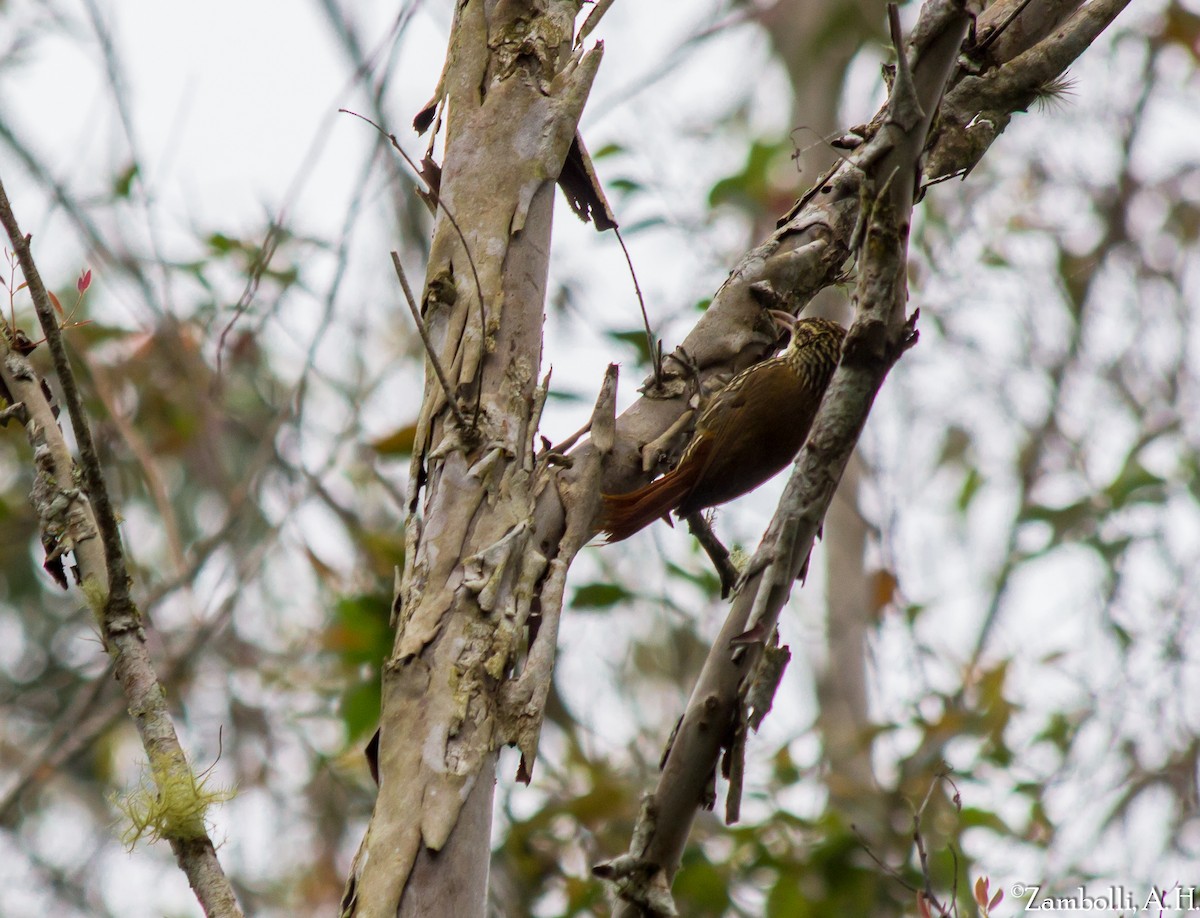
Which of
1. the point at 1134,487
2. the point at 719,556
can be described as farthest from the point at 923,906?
the point at 1134,487

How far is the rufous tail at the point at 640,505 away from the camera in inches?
93.7

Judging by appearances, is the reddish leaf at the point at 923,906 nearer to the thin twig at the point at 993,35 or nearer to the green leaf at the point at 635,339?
the thin twig at the point at 993,35

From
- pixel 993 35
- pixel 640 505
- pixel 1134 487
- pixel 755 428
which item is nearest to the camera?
pixel 993 35

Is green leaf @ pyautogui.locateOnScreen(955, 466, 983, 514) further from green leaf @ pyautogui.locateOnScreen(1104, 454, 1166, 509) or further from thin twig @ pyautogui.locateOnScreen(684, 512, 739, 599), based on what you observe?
thin twig @ pyautogui.locateOnScreen(684, 512, 739, 599)

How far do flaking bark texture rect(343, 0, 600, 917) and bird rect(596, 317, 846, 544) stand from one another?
0.86 m

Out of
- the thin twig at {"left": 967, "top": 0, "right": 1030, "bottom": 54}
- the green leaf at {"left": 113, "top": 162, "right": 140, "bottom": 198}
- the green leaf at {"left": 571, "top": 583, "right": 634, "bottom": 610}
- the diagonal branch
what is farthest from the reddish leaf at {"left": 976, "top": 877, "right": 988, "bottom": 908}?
the green leaf at {"left": 113, "top": 162, "right": 140, "bottom": 198}

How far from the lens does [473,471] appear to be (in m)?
2.05

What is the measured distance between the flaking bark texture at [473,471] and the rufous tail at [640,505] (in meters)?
0.31

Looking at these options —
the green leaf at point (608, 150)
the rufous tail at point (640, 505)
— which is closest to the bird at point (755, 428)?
the rufous tail at point (640, 505)

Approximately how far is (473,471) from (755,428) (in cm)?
170

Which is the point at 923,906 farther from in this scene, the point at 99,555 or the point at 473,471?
the point at 99,555

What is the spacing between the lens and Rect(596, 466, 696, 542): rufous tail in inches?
93.7

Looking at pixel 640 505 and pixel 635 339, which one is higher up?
pixel 635 339

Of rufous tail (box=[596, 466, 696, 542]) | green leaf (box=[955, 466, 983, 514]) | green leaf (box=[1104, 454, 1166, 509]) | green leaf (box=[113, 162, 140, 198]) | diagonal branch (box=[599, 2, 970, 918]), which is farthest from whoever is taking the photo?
green leaf (box=[955, 466, 983, 514])
